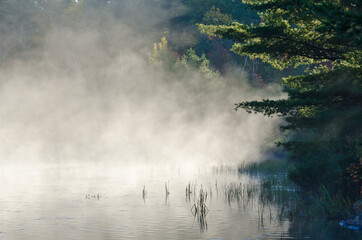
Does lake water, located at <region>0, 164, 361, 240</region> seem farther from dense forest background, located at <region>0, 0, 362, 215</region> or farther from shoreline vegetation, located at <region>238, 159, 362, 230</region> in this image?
dense forest background, located at <region>0, 0, 362, 215</region>

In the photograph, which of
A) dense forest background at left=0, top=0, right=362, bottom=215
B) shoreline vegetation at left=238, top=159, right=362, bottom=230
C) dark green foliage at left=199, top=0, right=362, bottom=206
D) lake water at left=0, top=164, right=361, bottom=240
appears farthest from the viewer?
dark green foliage at left=199, top=0, right=362, bottom=206

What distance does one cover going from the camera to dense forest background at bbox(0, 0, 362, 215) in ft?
69.3

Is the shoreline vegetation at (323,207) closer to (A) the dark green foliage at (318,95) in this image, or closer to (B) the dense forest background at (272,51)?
(B) the dense forest background at (272,51)

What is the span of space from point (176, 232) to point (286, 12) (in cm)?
1015

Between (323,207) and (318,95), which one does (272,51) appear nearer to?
(318,95)

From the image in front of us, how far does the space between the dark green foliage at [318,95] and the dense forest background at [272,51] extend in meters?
0.04

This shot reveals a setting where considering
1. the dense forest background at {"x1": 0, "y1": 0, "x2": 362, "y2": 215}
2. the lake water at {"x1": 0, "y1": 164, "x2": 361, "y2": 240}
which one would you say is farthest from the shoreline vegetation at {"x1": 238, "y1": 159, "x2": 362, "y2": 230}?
the lake water at {"x1": 0, "y1": 164, "x2": 361, "y2": 240}

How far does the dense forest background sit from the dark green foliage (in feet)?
0.12

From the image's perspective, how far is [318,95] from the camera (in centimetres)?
2302

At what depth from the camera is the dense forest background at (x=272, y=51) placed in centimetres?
2113

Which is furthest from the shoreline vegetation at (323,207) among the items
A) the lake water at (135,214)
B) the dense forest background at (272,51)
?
the lake water at (135,214)

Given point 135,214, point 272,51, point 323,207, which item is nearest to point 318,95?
point 272,51

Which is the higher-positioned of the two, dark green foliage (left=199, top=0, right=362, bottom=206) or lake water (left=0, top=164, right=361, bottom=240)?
dark green foliage (left=199, top=0, right=362, bottom=206)

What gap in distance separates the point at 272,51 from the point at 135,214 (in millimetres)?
8084
